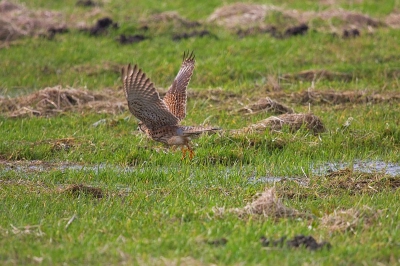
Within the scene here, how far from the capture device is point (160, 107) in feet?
32.4

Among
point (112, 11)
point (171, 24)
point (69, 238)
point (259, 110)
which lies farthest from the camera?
point (112, 11)

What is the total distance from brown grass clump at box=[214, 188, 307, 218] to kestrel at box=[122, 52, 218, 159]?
209 centimetres

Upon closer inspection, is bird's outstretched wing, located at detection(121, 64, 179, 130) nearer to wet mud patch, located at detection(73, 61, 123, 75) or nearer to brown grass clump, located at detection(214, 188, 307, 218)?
brown grass clump, located at detection(214, 188, 307, 218)

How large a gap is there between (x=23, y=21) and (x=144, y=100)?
8.49 metres

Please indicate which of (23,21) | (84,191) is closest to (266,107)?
(84,191)

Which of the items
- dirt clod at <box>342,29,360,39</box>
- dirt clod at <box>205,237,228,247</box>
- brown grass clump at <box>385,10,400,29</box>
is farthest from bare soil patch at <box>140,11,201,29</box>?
dirt clod at <box>205,237,228,247</box>

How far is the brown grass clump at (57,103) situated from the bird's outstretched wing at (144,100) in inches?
93.8

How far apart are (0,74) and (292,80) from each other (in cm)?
495

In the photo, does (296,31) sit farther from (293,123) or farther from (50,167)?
(50,167)

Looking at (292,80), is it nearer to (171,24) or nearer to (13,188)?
(171,24)

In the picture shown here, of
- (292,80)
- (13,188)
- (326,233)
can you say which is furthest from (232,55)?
(326,233)

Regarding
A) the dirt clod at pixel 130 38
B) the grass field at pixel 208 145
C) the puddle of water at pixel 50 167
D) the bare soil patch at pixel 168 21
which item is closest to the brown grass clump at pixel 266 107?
the grass field at pixel 208 145

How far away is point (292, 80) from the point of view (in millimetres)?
13992

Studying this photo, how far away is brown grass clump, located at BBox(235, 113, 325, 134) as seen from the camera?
11.2 meters
